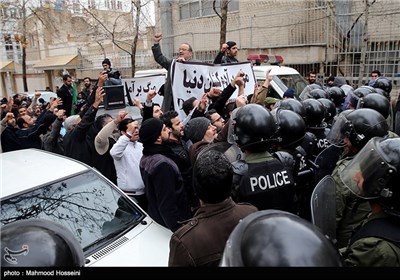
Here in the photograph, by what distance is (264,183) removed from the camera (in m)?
2.47

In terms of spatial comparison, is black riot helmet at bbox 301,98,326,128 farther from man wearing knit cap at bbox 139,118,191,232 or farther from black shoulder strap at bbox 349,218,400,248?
black shoulder strap at bbox 349,218,400,248

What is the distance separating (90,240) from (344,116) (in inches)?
93.0

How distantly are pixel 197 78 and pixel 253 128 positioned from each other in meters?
3.13

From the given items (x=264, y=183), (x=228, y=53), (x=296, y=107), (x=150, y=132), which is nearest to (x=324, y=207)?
(x=264, y=183)

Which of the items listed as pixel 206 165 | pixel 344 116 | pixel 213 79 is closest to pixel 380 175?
pixel 206 165

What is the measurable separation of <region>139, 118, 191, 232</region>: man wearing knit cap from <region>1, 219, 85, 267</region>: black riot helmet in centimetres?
152

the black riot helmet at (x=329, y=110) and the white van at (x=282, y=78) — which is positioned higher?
the white van at (x=282, y=78)

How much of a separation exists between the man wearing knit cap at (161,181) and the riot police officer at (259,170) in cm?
66

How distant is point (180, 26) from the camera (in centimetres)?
1914

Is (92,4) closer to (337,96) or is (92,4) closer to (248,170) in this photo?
(337,96)

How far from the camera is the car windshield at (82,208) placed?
2.75 meters

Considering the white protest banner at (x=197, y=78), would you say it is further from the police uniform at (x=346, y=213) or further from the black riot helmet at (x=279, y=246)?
the black riot helmet at (x=279, y=246)

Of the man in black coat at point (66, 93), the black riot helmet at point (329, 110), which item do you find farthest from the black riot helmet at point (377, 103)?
the man in black coat at point (66, 93)

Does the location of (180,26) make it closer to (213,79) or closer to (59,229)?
(213,79)
